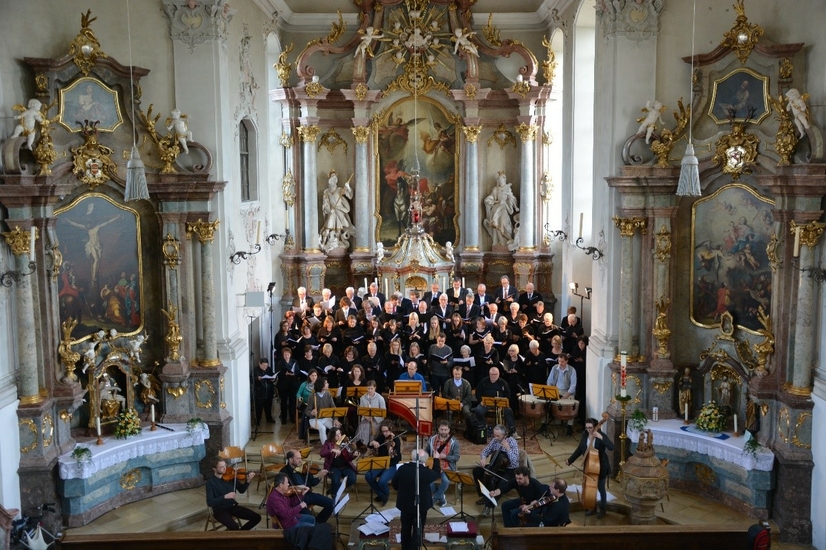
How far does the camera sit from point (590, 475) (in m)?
14.7

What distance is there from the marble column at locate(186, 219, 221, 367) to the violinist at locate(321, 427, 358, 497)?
9.54 feet

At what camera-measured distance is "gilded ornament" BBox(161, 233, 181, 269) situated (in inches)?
628

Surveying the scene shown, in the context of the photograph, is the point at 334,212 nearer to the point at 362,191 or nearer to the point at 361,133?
the point at 362,191

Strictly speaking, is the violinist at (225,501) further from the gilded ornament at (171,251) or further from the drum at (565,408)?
the drum at (565,408)

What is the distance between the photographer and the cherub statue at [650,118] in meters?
15.6

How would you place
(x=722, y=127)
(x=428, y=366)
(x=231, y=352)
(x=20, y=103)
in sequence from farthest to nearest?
(x=428, y=366), (x=231, y=352), (x=722, y=127), (x=20, y=103)

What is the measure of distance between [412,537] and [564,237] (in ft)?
37.0

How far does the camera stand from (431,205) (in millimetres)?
24703

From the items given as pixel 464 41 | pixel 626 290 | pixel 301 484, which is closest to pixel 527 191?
pixel 464 41

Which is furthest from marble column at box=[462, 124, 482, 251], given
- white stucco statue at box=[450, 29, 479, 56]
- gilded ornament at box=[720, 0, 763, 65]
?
gilded ornament at box=[720, 0, 763, 65]

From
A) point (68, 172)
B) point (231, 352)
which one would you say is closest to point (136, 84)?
point (68, 172)

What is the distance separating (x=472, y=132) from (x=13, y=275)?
1299 cm

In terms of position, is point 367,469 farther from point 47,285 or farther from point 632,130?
point 632,130

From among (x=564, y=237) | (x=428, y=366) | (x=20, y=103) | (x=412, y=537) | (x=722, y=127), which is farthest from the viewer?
(x=564, y=237)
